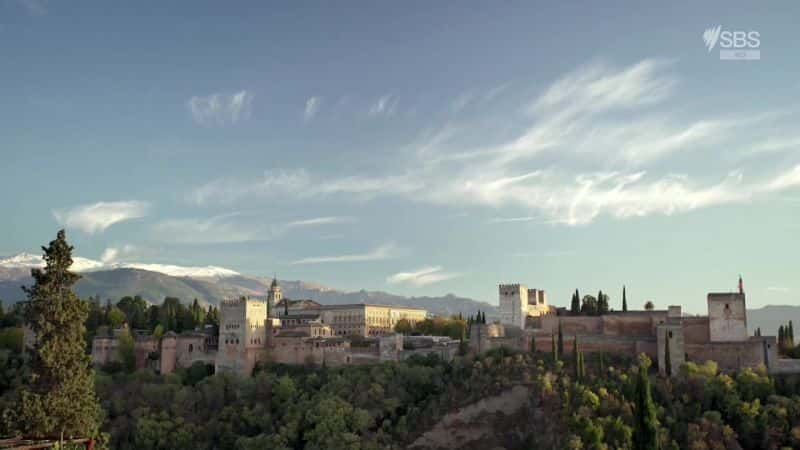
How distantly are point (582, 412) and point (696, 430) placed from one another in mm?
5569

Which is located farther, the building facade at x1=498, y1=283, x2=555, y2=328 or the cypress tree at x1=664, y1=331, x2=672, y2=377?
the building facade at x1=498, y1=283, x2=555, y2=328

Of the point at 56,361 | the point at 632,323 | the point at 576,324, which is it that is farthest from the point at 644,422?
the point at 56,361

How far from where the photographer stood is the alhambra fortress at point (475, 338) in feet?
147

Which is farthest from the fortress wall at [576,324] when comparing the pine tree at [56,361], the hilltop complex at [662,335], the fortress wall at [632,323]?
the pine tree at [56,361]

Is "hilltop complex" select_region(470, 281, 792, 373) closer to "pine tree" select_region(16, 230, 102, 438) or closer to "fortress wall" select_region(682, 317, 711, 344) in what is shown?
"fortress wall" select_region(682, 317, 711, 344)

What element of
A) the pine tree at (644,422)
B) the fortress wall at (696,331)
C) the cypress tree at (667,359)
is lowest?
the pine tree at (644,422)

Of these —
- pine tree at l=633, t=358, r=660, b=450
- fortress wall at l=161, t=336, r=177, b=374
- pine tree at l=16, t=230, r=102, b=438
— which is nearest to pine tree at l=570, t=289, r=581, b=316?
pine tree at l=633, t=358, r=660, b=450

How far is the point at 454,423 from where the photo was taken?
151 ft

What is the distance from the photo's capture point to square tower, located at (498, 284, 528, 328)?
193ft

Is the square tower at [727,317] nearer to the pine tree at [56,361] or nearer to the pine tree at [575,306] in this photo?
the pine tree at [575,306]

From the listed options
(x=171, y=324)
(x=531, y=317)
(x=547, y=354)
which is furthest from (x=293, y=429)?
(x=171, y=324)

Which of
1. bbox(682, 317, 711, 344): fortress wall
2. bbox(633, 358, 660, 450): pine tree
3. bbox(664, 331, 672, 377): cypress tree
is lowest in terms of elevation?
bbox(633, 358, 660, 450): pine tree

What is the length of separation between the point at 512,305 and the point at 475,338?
774cm

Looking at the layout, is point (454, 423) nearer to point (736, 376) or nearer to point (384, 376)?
point (384, 376)
